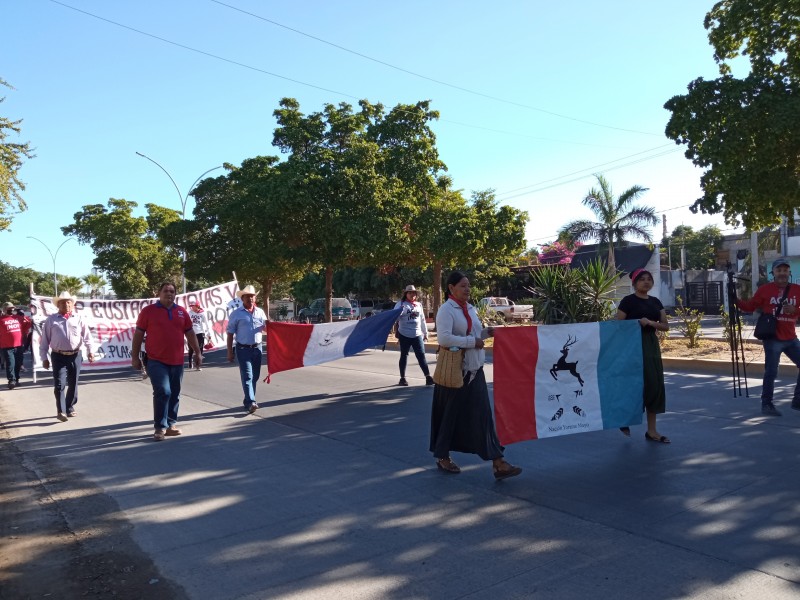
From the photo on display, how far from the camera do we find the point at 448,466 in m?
6.10

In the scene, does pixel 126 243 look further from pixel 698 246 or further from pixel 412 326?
pixel 698 246

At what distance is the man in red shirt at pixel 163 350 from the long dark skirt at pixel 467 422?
3689 mm

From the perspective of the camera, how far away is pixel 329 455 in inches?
277

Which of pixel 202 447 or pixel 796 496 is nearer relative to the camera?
pixel 796 496

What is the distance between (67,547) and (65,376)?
5675 millimetres

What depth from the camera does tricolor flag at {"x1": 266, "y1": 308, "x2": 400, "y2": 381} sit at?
1063 centimetres

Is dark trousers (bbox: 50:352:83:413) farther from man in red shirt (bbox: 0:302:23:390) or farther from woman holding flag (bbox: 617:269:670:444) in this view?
woman holding flag (bbox: 617:269:670:444)

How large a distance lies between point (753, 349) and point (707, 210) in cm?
388

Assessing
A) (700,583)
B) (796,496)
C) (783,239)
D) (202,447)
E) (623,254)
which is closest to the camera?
(700,583)

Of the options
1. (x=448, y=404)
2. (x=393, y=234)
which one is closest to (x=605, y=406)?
(x=448, y=404)

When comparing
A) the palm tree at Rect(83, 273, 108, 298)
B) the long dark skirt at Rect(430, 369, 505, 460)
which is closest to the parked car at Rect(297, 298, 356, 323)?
the long dark skirt at Rect(430, 369, 505, 460)

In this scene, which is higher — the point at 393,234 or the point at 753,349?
the point at 393,234

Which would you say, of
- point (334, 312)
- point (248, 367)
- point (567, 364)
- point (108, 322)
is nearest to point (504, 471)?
point (567, 364)

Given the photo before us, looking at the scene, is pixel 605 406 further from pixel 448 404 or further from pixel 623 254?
pixel 623 254
